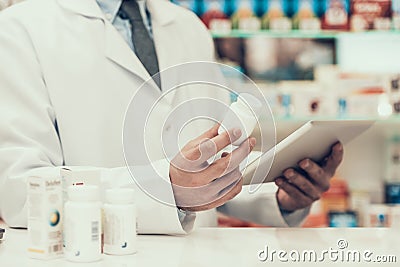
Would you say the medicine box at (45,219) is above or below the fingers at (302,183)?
above

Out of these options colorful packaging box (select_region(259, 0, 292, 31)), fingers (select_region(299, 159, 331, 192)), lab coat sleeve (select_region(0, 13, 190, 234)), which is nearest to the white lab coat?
lab coat sleeve (select_region(0, 13, 190, 234))

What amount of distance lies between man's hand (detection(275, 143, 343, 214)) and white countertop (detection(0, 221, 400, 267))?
0.14m

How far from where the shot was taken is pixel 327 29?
11.1 ft

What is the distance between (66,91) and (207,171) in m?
0.57

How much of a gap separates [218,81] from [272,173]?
0.65 m

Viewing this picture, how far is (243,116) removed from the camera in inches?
50.2

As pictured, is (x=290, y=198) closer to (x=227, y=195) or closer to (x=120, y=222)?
(x=227, y=195)

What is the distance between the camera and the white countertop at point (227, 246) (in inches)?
46.8

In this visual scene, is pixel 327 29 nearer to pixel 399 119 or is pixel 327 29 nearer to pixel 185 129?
pixel 399 119

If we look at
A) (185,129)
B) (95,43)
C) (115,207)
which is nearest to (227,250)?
(115,207)

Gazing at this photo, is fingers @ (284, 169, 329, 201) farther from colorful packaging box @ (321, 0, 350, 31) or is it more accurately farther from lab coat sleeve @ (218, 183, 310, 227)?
colorful packaging box @ (321, 0, 350, 31)

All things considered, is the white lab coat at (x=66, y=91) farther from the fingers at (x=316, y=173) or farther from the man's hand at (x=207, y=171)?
the man's hand at (x=207, y=171)

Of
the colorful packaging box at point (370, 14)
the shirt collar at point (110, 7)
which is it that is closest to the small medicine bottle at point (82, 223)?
the shirt collar at point (110, 7)

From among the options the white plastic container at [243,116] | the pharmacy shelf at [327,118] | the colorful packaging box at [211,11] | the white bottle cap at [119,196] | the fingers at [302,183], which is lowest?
the pharmacy shelf at [327,118]
